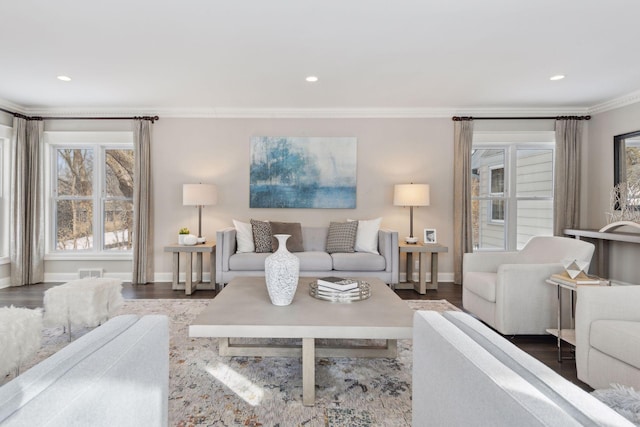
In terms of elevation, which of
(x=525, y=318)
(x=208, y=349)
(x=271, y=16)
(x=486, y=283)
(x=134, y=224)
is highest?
(x=271, y=16)

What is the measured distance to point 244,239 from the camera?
439cm

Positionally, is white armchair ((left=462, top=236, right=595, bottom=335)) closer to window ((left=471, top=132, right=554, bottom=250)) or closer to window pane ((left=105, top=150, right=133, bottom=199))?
window ((left=471, top=132, right=554, bottom=250))

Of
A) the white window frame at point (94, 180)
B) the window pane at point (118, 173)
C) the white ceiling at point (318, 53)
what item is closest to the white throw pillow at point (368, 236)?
the white ceiling at point (318, 53)

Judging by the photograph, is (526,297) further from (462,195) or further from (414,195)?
(462,195)

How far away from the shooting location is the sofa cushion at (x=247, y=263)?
409 cm

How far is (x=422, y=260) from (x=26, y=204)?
17.1 feet

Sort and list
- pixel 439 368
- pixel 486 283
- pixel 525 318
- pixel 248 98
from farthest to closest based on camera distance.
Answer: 1. pixel 248 98
2. pixel 486 283
3. pixel 525 318
4. pixel 439 368

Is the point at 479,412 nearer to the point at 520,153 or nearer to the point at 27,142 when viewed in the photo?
the point at 520,153

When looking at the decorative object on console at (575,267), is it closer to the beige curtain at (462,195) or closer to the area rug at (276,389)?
the area rug at (276,389)

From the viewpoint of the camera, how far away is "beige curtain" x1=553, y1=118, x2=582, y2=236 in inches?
191

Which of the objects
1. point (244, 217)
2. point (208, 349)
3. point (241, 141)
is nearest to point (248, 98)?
point (241, 141)

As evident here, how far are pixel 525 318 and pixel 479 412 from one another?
7.89 ft

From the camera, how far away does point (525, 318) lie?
2768 mm

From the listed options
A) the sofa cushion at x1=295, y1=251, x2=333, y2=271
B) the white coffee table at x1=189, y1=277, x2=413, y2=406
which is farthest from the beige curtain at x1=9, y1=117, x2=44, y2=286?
the white coffee table at x1=189, y1=277, x2=413, y2=406
